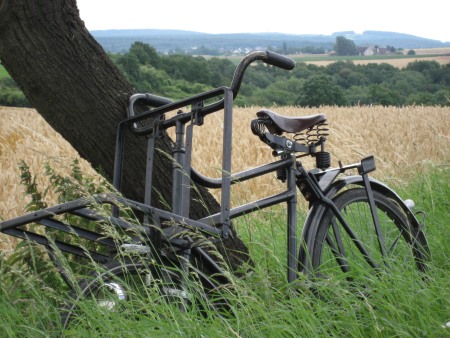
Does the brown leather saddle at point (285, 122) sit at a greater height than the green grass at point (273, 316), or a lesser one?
greater

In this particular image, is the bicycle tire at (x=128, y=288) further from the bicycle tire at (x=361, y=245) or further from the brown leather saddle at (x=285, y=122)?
the brown leather saddle at (x=285, y=122)

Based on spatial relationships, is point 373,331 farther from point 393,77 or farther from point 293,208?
point 393,77

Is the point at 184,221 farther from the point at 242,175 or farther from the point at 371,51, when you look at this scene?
the point at 371,51

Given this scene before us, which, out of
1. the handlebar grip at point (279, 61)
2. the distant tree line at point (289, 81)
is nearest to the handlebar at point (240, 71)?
the handlebar grip at point (279, 61)

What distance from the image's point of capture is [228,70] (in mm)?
41688

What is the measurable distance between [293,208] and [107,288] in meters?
1.06

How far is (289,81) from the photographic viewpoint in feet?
150

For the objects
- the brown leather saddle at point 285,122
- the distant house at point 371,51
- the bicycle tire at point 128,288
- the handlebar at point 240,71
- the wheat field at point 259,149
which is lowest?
the distant house at point 371,51

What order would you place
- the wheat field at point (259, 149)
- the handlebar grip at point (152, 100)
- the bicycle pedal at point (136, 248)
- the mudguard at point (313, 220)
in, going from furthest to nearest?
the wheat field at point (259, 149) → the mudguard at point (313, 220) → the handlebar grip at point (152, 100) → the bicycle pedal at point (136, 248)

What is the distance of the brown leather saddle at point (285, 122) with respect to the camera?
13.1ft

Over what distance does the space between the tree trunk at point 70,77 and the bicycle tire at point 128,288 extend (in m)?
0.68

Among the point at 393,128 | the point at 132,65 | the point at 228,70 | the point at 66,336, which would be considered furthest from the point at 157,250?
the point at 228,70

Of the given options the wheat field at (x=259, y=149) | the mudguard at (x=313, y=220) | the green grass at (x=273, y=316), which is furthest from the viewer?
the wheat field at (x=259, y=149)

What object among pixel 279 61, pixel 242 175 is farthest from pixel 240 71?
pixel 242 175
